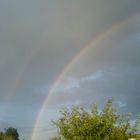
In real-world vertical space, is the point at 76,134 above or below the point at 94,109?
below

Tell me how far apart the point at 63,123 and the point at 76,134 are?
4.92 feet

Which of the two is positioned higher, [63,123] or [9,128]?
[9,128]

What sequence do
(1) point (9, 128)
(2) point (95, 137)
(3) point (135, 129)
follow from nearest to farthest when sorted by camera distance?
(2) point (95, 137) → (3) point (135, 129) → (1) point (9, 128)

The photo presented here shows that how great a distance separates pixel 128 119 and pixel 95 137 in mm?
3252

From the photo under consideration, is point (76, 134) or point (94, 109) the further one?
point (94, 109)

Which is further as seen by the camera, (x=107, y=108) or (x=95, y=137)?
(x=107, y=108)

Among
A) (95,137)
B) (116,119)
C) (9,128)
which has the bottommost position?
(95,137)

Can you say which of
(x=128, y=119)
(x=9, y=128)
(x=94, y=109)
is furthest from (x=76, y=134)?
(x=9, y=128)

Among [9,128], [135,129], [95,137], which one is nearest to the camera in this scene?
[95,137]

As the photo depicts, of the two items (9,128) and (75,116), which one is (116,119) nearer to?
(75,116)

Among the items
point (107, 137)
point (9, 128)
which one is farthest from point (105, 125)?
point (9, 128)

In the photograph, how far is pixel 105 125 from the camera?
24.1 metres

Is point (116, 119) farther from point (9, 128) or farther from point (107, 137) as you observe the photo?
point (9, 128)

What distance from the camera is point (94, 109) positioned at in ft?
83.5
